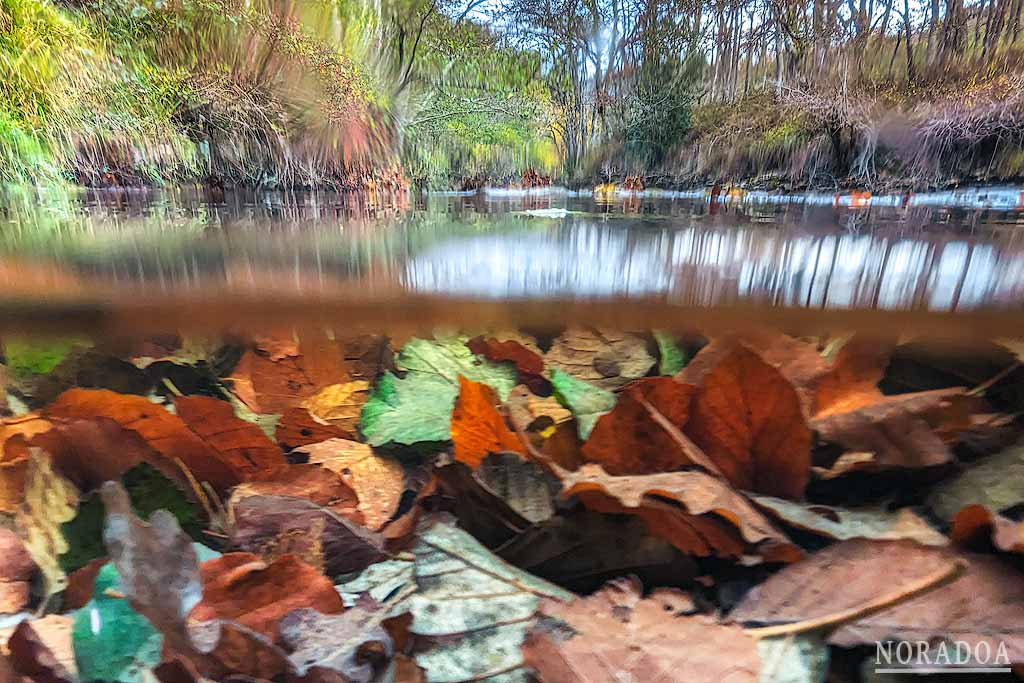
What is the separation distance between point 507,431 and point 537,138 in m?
0.23

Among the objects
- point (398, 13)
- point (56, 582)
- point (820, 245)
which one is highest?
point (398, 13)

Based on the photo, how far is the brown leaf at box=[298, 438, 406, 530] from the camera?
9.3 inches

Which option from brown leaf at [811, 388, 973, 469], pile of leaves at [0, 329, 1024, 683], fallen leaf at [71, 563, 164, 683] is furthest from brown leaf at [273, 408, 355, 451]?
brown leaf at [811, 388, 973, 469]

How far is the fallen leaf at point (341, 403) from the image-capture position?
294mm

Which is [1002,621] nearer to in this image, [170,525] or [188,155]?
[170,525]

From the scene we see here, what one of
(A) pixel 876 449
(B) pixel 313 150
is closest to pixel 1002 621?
(A) pixel 876 449

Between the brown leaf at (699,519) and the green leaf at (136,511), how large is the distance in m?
0.17

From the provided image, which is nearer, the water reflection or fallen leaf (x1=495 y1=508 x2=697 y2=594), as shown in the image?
fallen leaf (x1=495 y1=508 x2=697 y2=594)

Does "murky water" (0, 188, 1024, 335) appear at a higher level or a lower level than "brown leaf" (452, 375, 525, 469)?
higher

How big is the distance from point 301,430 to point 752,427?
21 centimetres

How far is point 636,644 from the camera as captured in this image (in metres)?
0.16

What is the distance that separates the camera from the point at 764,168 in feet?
1.24

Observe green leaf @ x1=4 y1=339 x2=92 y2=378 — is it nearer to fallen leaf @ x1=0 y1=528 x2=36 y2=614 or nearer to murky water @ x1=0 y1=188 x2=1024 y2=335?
murky water @ x1=0 y1=188 x2=1024 y2=335

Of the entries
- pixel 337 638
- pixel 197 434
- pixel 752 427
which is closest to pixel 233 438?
pixel 197 434
